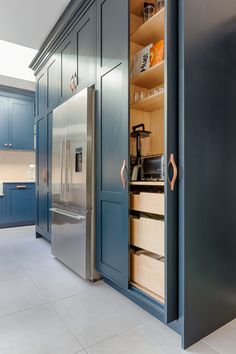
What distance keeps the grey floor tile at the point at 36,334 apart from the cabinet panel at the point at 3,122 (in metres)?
3.74

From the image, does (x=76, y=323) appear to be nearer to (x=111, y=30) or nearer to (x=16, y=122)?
(x=111, y=30)

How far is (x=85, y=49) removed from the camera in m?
2.55

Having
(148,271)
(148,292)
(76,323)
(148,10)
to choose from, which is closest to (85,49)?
(148,10)

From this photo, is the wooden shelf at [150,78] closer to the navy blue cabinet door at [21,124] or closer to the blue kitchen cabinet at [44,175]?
the blue kitchen cabinet at [44,175]

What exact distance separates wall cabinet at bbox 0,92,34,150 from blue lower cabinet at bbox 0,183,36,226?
2.70 feet

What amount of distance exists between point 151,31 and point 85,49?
0.79 m

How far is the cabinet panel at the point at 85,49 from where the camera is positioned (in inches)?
95.4

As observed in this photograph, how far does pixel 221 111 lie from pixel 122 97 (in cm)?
79

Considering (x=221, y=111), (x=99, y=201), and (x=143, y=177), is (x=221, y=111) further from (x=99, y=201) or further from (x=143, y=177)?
(x=99, y=201)

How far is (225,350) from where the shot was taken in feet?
4.83

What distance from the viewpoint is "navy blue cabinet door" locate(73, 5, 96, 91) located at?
242 cm

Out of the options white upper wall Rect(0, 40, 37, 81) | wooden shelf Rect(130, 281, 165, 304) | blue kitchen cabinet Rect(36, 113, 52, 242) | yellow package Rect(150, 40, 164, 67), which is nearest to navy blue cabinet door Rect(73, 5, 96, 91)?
yellow package Rect(150, 40, 164, 67)

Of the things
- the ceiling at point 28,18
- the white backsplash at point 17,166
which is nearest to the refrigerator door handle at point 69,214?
the ceiling at point 28,18

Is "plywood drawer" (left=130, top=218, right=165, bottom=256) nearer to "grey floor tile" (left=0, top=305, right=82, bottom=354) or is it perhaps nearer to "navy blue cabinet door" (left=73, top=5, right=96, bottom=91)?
"grey floor tile" (left=0, top=305, right=82, bottom=354)
